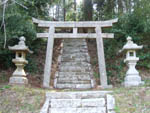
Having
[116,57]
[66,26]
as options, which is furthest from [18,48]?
[116,57]

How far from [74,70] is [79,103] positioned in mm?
4044

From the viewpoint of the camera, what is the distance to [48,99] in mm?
5250

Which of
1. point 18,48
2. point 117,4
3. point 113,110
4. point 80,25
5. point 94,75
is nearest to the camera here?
point 113,110

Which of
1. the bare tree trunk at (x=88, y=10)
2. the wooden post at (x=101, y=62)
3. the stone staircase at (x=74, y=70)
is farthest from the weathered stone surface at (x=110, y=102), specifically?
the bare tree trunk at (x=88, y=10)

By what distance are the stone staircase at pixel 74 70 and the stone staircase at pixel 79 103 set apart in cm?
241

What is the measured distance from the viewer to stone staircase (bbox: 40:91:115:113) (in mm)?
4898

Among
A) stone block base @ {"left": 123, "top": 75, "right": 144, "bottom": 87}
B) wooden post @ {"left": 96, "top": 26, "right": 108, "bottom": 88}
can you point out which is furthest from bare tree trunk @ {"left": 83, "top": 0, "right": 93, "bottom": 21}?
stone block base @ {"left": 123, "top": 75, "right": 144, "bottom": 87}

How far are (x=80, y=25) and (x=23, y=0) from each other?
2827 mm

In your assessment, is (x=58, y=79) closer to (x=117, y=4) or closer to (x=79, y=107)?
(x=79, y=107)

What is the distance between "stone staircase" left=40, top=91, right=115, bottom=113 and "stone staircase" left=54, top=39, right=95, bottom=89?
2413 mm

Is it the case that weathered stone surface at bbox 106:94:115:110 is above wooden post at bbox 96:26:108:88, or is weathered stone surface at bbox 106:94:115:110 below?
below

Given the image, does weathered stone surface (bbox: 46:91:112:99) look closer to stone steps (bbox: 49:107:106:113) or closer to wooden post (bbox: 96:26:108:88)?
stone steps (bbox: 49:107:106:113)

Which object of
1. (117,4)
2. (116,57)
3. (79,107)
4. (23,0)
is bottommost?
(79,107)

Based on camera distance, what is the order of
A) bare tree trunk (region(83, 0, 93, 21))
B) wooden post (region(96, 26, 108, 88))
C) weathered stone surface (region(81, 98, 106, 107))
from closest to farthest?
weathered stone surface (region(81, 98, 106, 107)) → wooden post (region(96, 26, 108, 88)) → bare tree trunk (region(83, 0, 93, 21))
